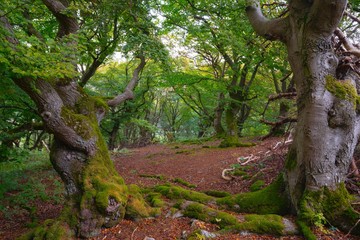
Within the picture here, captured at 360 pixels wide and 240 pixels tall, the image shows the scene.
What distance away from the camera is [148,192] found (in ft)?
19.5

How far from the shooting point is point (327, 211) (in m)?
3.80

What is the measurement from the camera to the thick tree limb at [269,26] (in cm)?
480

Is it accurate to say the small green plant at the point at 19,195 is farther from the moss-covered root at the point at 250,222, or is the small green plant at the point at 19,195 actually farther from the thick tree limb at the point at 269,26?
the thick tree limb at the point at 269,26

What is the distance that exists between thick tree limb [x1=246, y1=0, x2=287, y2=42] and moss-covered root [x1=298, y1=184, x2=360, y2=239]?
2977mm

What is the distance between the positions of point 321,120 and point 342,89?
65 cm

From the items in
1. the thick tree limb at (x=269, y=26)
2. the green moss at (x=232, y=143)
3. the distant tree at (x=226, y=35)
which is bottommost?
the green moss at (x=232, y=143)

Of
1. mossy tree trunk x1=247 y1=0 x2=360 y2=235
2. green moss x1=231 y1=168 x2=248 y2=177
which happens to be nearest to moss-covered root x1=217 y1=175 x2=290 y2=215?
mossy tree trunk x1=247 y1=0 x2=360 y2=235

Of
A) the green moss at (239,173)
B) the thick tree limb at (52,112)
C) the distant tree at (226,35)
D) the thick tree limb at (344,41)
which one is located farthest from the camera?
the distant tree at (226,35)

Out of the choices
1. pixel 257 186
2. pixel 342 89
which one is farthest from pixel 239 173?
pixel 342 89

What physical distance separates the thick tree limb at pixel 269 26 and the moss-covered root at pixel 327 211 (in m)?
2.98

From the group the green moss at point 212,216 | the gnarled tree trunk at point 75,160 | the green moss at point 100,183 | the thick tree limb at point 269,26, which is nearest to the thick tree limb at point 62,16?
the gnarled tree trunk at point 75,160

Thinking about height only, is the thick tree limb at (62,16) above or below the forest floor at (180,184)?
above

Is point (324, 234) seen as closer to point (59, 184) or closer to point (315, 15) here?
point (315, 15)

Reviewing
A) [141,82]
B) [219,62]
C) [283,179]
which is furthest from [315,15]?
[141,82]
